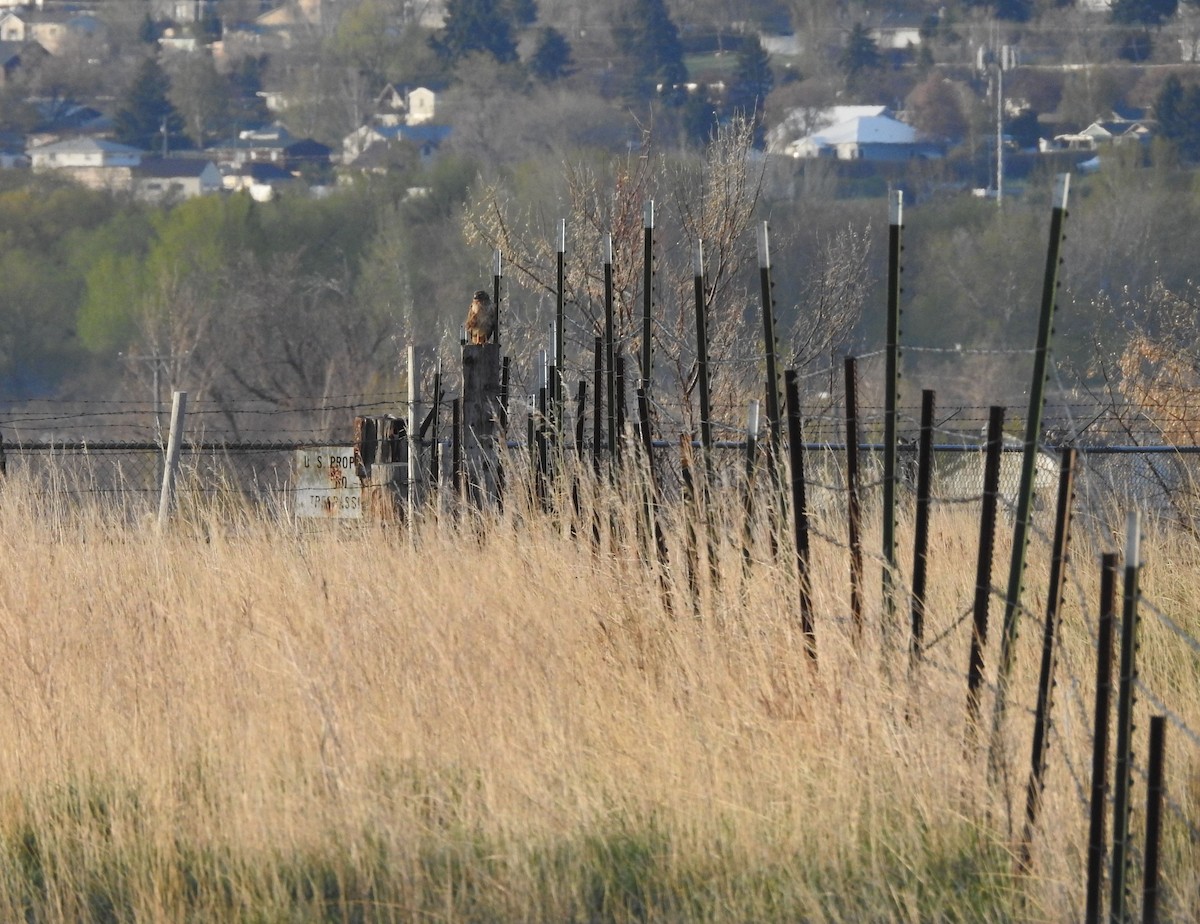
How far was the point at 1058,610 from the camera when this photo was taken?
4.47 meters

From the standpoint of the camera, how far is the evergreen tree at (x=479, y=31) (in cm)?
14025

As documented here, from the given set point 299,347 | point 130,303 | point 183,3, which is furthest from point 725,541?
point 183,3

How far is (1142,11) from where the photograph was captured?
448 feet

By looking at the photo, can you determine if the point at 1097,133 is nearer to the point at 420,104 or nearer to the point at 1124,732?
the point at 420,104

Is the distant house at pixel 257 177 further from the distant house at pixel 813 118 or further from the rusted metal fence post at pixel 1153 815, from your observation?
the rusted metal fence post at pixel 1153 815

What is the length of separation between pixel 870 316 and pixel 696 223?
50529mm

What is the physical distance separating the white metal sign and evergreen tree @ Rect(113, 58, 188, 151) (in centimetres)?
12974

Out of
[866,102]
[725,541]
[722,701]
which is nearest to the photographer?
[722,701]

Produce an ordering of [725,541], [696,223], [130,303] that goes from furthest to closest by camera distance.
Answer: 1. [130,303]
2. [696,223]
3. [725,541]

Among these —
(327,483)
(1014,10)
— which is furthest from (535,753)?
(1014,10)

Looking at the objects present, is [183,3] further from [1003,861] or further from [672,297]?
[1003,861]

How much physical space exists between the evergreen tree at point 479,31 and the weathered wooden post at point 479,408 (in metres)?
133

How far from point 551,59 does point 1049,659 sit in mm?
133826

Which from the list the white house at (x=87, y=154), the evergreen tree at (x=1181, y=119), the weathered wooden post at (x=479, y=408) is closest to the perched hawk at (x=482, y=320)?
the weathered wooden post at (x=479, y=408)
